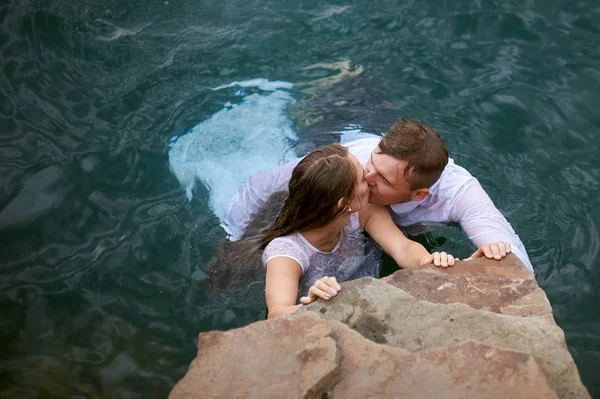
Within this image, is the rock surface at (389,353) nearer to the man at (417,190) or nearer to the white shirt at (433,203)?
the man at (417,190)

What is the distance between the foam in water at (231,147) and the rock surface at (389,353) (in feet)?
Answer: 6.85

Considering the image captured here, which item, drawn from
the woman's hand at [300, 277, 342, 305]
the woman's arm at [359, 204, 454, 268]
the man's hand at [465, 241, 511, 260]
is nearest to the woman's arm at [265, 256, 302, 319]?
the woman's hand at [300, 277, 342, 305]

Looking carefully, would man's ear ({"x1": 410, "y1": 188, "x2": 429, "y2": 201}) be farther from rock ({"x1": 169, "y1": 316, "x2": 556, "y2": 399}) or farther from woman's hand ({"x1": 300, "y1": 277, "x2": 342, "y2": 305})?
rock ({"x1": 169, "y1": 316, "x2": 556, "y2": 399})

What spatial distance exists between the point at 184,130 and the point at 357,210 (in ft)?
7.40

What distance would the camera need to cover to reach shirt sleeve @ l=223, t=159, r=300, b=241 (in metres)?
4.75

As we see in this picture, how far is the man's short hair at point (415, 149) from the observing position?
13.6 ft

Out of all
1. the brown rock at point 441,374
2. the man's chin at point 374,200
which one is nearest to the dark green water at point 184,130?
the man's chin at point 374,200

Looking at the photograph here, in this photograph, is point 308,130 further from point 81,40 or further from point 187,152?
point 81,40

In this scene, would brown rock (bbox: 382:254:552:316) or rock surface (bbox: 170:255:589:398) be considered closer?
rock surface (bbox: 170:255:589:398)

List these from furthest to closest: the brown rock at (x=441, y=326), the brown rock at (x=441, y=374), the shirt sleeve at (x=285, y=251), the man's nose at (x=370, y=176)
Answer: the man's nose at (x=370, y=176), the shirt sleeve at (x=285, y=251), the brown rock at (x=441, y=326), the brown rock at (x=441, y=374)

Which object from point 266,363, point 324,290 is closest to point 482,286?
point 324,290

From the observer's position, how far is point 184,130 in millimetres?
5684

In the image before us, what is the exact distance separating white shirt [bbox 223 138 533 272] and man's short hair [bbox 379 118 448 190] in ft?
1.43

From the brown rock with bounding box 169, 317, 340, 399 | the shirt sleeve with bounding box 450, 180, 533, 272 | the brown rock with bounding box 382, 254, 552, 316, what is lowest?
the shirt sleeve with bounding box 450, 180, 533, 272
